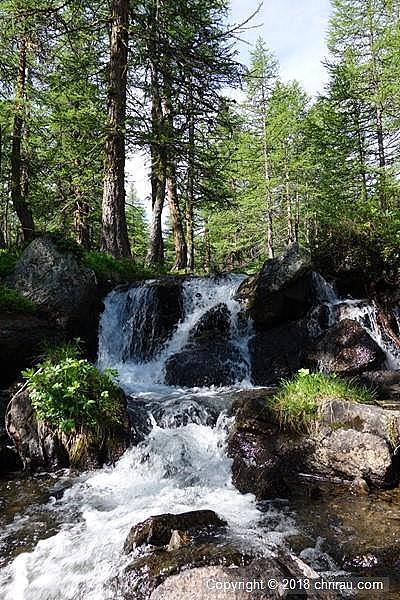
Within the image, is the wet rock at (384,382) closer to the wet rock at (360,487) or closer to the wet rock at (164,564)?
the wet rock at (360,487)

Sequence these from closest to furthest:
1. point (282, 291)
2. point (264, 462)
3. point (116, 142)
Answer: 1. point (264, 462)
2. point (282, 291)
3. point (116, 142)

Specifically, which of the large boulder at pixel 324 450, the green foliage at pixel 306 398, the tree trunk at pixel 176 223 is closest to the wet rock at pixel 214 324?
the green foliage at pixel 306 398

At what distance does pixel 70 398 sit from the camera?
6426mm

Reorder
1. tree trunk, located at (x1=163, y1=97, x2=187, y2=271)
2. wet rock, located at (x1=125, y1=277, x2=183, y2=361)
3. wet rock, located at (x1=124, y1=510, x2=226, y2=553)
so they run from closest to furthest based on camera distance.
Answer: wet rock, located at (x1=124, y1=510, x2=226, y2=553), wet rock, located at (x1=125, y1=277, x2=183, y2=361), tree trunk, located at (x1=163, y1=97, x2=187, y2=271)

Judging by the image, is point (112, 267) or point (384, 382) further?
point (112, 267)

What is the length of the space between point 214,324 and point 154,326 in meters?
1.62

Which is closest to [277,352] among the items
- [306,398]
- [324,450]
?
[306,398]

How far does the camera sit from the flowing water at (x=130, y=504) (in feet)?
12.6

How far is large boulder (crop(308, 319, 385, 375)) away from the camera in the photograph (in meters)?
9.12

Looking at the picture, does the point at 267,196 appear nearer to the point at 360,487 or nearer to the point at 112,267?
the point at 112,267

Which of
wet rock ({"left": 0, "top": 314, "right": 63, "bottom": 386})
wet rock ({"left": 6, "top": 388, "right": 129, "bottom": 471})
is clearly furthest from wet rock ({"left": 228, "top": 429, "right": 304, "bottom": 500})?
wet rock ({"left": 0, "top": 314, "right": 63, "bottom": 386})

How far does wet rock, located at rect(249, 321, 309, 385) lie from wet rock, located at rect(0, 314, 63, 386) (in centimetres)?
464

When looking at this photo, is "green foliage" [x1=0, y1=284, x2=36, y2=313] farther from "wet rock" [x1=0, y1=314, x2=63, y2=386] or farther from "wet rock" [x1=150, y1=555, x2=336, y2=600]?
"wet rock" [x1=150, y1=555, x2=336, y2=600]

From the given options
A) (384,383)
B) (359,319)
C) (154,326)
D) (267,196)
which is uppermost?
(267,196)
